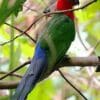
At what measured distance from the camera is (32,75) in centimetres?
65

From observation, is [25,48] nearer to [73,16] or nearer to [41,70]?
[73,16]

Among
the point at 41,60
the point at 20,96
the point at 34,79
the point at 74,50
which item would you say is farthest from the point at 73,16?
the point at 20,96

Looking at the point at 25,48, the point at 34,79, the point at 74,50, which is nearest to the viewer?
the point at 34,79

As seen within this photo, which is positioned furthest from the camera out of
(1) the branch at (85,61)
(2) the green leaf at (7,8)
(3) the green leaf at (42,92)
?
(3) the green leaf at (42,92)

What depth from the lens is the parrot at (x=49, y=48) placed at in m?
0.56

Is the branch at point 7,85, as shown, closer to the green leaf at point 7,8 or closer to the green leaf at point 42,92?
the green leaf at point 42,92

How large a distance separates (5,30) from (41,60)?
28cm

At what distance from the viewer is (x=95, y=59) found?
666mm

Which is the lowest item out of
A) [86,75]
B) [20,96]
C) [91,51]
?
[86,75]

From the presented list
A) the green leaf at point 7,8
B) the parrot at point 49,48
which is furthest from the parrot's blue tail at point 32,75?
the green leaf at point 7,8

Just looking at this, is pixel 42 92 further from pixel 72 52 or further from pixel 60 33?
pixel 72 52

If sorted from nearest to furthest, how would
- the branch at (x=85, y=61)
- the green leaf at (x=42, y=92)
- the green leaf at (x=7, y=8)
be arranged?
the green leaf at (x=7, y=8)
the branch at (x=85, y=61)
the green leaf at (x=42, y=92)

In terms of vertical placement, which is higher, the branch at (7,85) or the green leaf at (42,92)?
the branch at (7,85)

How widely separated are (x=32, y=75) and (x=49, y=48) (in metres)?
0.22
